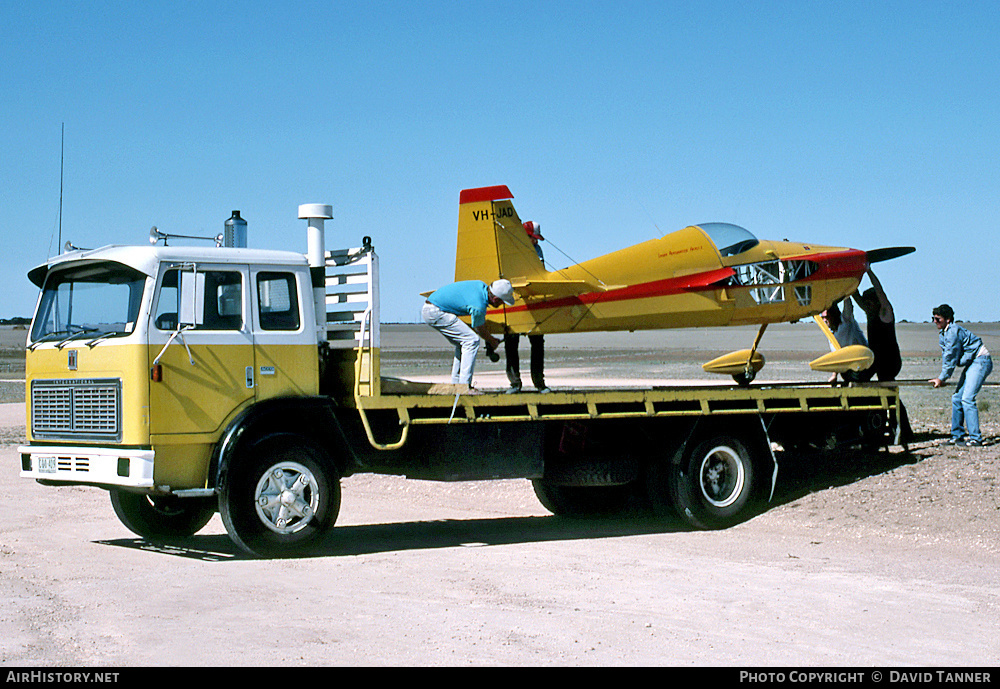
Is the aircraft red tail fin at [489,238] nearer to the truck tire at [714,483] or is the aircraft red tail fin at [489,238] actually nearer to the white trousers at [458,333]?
the white trousers at [458,333]

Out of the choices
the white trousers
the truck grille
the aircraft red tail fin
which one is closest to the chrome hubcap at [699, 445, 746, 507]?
the white trousers

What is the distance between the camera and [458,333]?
37.4 ft

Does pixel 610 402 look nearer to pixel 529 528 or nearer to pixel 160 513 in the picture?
pixel 529 528

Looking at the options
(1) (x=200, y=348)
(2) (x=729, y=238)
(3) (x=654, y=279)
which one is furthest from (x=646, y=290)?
(1) (x=200, y=348)

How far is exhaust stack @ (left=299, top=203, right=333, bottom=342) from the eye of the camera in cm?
1023

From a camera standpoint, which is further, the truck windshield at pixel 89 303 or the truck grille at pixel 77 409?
the truck windshield at pixel 89 303

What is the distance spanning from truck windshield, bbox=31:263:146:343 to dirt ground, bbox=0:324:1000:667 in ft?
6.57

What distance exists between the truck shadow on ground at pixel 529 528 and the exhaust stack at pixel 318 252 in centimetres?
209

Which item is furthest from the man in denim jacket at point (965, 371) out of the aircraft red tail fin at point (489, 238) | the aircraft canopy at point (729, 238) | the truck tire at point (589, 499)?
the aircraft red tail fin at point (489, 238)

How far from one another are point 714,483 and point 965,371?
198 inches

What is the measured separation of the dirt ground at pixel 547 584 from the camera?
6.50 meters

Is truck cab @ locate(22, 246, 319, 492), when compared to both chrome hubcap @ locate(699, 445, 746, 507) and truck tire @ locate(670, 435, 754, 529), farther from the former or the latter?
chrome hubcap @ locate(699, 445, 746, 507)
